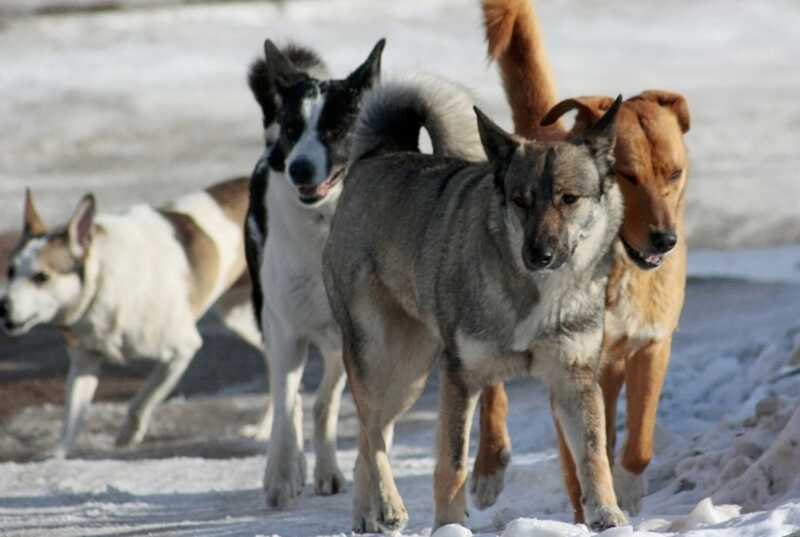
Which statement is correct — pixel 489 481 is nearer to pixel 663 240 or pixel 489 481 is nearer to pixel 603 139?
pixel 663 240

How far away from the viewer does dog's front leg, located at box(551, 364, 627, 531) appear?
5.26 meters

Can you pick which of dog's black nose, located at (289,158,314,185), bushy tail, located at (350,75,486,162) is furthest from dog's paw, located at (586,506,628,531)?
dog's black nose, located at (289,158,314,185)

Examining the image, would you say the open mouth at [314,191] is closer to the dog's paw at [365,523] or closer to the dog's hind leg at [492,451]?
the dog's hind leg at [492,451]

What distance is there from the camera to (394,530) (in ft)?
19.2

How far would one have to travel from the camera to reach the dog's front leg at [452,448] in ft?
17.7

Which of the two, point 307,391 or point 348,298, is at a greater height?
point 348,298

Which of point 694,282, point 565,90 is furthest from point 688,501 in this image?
point 565,90

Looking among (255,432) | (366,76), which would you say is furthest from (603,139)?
(255,432)

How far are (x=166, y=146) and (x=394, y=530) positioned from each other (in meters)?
10.5

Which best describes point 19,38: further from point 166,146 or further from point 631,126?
point 631,126

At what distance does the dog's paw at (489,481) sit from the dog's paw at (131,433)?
2740mm

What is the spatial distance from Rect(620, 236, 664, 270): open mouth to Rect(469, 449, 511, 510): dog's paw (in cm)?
124

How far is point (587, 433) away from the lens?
532 centimetres

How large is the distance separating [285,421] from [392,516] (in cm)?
148
